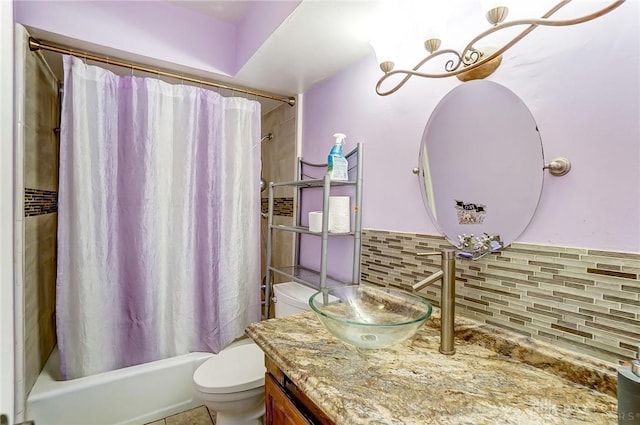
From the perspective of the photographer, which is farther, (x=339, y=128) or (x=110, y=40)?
(x=339, y=128)

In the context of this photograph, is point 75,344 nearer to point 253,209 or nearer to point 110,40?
point 253,209

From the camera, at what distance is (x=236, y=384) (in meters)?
1.35

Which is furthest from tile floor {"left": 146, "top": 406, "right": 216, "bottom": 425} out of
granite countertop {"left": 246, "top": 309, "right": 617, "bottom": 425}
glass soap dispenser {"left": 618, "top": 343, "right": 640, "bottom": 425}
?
glass soap dispenser {"left": 618, "top": 343, "right": 640, "bottom": 425}

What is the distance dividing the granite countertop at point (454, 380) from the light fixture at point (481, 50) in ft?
2.71

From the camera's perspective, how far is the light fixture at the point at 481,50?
0.70 m

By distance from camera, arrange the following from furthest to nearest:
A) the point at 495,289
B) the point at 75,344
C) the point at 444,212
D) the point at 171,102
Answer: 1. the point at 171,102
2. the point at 75,344
3. the point at 444,212
4. the point at 495,289

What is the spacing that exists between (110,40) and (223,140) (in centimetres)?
74

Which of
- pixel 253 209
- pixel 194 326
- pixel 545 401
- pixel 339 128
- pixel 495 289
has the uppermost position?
pixel 339 128

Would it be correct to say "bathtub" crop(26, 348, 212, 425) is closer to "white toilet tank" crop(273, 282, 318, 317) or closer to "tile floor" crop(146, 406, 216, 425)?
"tile floor" crop(146, 406, 216, 425)

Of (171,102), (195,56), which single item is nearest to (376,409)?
→ (171,102)

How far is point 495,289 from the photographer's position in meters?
0.94

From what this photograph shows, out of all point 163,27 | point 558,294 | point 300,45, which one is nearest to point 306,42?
point 300,45

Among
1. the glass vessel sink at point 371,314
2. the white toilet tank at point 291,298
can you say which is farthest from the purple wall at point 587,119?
the white toilet tank at point 291,298

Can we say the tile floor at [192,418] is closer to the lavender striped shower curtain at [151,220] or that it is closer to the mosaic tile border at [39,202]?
the lavender striped shower curtain at [151,220]
